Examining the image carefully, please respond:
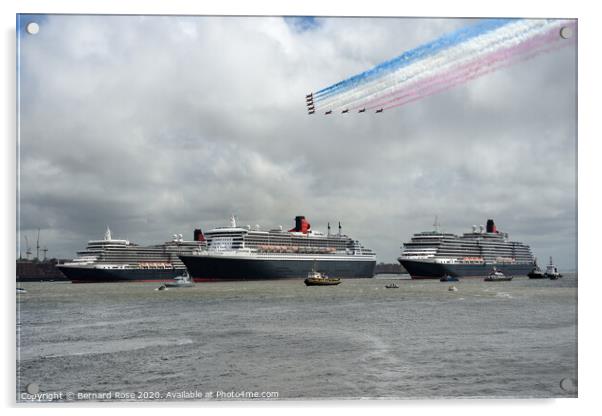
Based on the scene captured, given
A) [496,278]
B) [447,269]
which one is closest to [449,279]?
[447,269]

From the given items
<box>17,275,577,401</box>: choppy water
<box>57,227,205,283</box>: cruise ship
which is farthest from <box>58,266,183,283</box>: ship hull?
<box>17,275,577,401</box>: choppy water

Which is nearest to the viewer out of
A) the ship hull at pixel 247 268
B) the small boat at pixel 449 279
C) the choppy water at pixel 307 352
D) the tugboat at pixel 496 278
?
the choppy water at pixel 307 352

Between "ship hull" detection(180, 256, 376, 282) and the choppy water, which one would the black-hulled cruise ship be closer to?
"ship hull" detection(180, 256, 376, 282)

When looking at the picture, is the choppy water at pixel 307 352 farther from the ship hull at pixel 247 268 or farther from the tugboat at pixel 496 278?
the tugboat at pixel 496 278

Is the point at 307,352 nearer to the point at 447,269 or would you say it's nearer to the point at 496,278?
the point at 496,278

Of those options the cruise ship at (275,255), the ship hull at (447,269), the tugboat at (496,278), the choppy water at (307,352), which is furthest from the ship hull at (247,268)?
the choppy water at (307,352)
